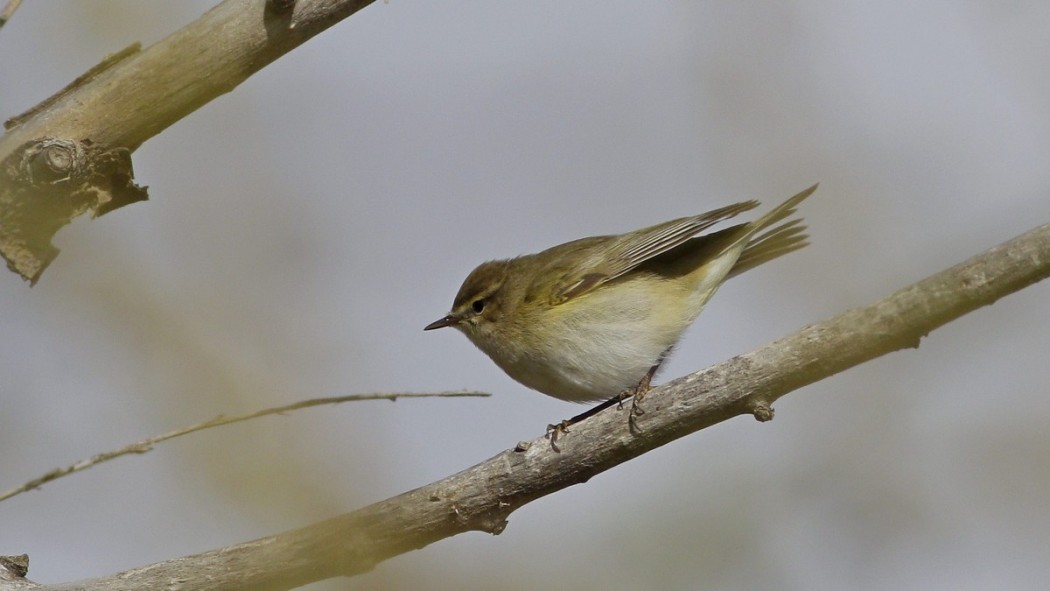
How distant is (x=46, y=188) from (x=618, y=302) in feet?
11.4

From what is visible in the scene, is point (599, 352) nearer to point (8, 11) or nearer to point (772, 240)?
Answer: point (772, 240)

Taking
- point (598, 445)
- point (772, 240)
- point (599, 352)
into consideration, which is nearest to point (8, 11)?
point (598, 445)

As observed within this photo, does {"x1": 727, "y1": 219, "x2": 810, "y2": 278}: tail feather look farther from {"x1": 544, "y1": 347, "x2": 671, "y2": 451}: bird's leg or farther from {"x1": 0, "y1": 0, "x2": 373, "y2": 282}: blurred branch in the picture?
{"x1": 0, "y1": 0, "x2": 373, "y2": 282}: blurred branch

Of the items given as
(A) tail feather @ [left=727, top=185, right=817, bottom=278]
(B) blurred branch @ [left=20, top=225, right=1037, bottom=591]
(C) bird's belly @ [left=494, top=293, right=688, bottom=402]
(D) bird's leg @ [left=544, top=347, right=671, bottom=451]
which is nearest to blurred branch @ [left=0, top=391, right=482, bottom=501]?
(B) blurred branch @ [left=20, top=225, right=1037, bottom=591]

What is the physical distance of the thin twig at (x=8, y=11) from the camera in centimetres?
245

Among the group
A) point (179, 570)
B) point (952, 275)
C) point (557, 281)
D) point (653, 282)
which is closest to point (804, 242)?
point (653, 282)

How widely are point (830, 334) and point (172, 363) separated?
198 cm

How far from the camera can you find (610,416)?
366 centimetres

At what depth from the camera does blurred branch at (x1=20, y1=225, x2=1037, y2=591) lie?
2689 mm

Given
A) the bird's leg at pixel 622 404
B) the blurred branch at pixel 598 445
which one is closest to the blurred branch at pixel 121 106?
the blurred branch at pixel 598 445

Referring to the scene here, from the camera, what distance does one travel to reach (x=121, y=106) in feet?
9.81

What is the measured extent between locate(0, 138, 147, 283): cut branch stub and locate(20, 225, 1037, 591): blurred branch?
1.08m

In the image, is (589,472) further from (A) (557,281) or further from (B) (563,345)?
(A) (557,281)

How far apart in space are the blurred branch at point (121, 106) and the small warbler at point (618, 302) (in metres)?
2.95
